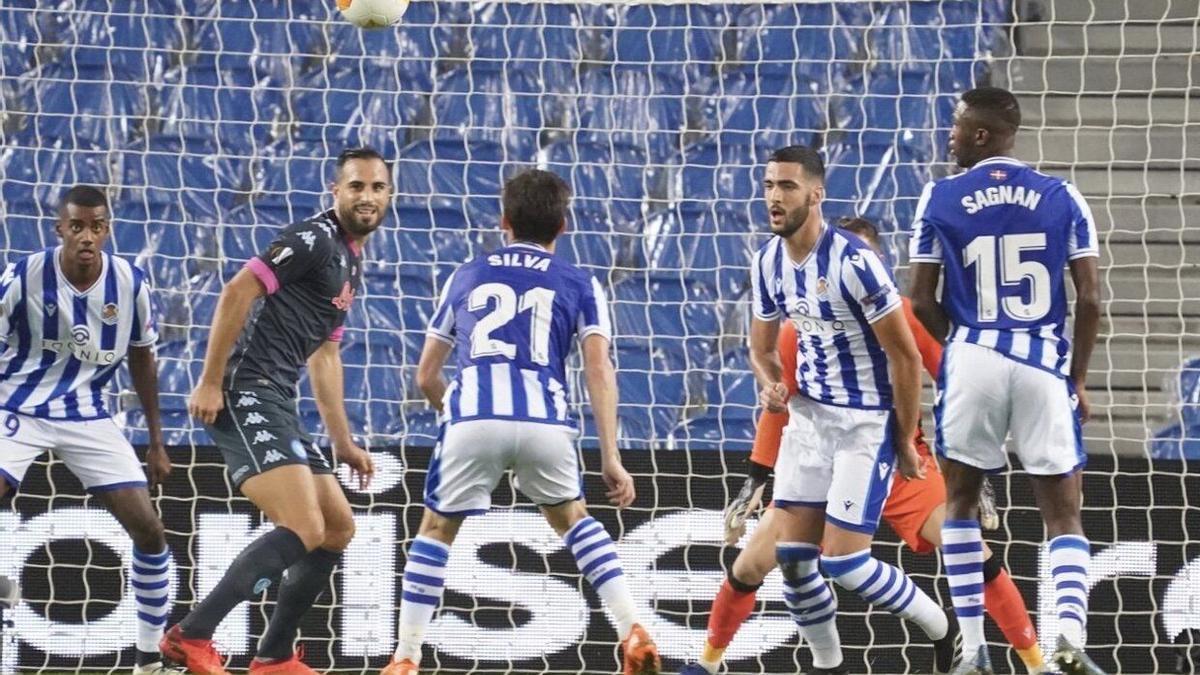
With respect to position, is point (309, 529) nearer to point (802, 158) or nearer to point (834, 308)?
point (834, 308)

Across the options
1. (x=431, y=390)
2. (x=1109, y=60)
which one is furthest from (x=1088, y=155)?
(x=431, y=390)

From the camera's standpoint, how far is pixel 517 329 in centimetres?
531

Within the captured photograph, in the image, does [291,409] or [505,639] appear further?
[505,639]

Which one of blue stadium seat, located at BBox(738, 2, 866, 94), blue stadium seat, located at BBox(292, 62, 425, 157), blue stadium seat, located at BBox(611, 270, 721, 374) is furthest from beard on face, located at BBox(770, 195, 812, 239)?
blue stadium seat, located at BBox(292, 62, 425, 157)

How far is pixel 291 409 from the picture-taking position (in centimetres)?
572

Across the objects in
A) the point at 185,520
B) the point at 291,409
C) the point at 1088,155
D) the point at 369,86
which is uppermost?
the point at 369,86

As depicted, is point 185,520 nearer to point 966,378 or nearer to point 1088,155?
point 966,378

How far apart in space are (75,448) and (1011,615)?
10.4 feet

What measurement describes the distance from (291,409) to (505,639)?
175 centimetres

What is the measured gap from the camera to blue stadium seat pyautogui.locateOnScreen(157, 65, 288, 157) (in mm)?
9211

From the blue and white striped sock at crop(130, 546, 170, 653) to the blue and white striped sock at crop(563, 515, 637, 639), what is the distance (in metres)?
1.50

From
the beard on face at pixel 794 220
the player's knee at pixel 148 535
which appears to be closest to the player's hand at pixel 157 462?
the player's knee at pixel 148 535

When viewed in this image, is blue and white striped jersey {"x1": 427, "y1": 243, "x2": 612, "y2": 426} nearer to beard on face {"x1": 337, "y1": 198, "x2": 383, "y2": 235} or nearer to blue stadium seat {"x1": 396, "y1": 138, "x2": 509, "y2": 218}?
beard on face {"x1": 337, "y1": 198, "x2": 383, "y2": 235}

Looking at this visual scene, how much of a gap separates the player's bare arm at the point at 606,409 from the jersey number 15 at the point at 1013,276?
44.0 inches
